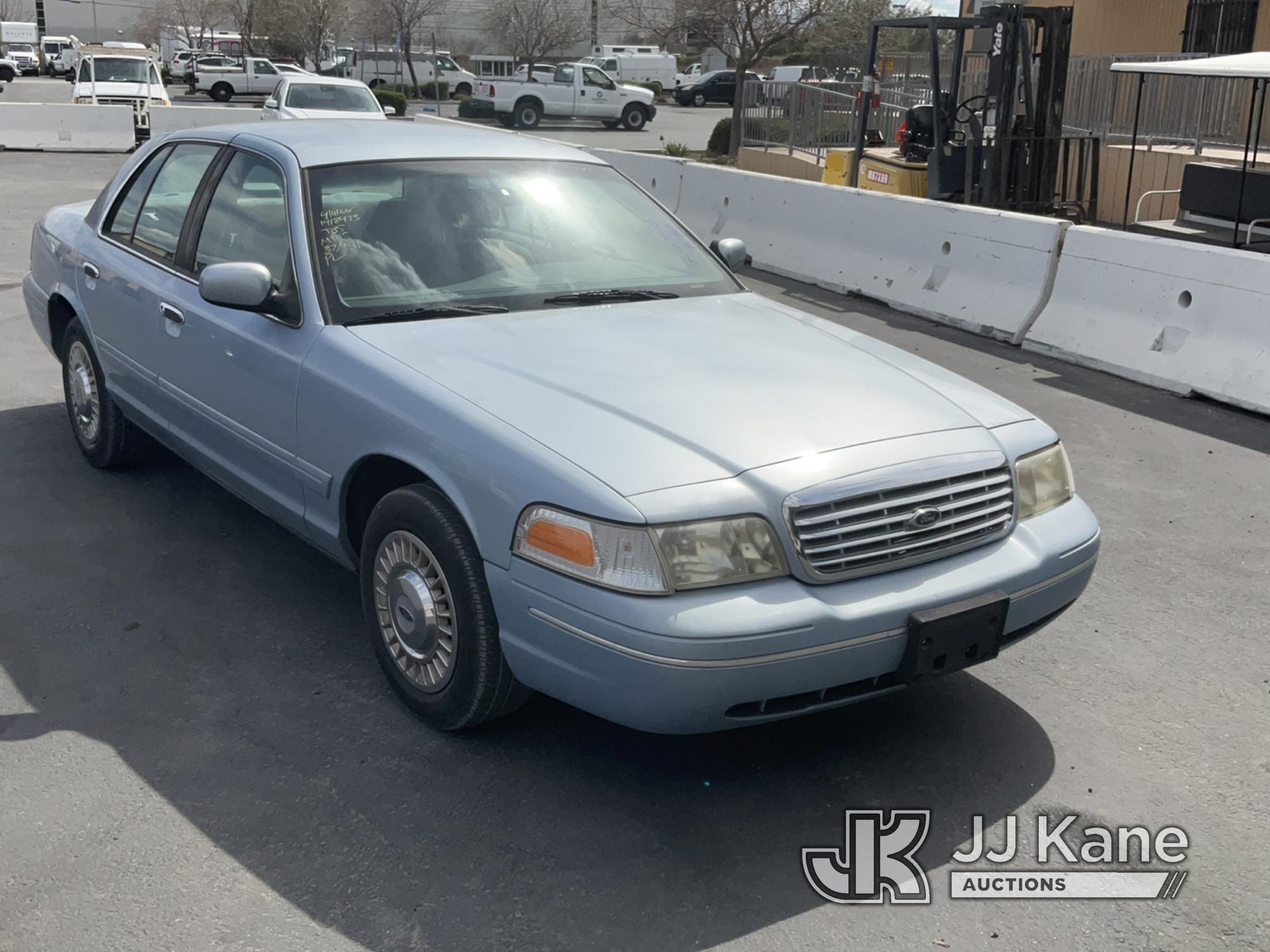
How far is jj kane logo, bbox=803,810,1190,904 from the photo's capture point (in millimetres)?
3180

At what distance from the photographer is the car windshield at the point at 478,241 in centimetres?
428

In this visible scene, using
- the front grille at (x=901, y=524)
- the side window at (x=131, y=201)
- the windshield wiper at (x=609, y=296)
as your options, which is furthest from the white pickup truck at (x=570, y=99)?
the front grille at (x=901, y=524)

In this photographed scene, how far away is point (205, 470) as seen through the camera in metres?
4.95

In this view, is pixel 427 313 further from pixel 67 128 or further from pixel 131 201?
pixel 67 128

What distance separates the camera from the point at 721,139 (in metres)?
30.2

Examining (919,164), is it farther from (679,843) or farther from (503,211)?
(679,843)

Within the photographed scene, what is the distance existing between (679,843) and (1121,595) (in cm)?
243

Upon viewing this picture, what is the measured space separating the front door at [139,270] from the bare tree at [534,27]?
48.7 metres

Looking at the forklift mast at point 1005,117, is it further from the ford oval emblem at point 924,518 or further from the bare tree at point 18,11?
the bare tree at point 18,11

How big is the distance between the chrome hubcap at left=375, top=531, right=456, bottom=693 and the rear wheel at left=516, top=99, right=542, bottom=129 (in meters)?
36.5

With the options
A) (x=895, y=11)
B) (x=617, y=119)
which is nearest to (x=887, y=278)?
(x=617, y=119)

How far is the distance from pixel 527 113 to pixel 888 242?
97.8 feet

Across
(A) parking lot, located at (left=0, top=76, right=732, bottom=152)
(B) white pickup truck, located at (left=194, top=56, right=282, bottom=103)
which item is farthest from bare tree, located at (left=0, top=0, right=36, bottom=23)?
(B) white pickup truck, located at (left=194, top=56, right=282, bottom=103)

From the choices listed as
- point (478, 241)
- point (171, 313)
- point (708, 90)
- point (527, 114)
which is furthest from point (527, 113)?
point (478, 241)
